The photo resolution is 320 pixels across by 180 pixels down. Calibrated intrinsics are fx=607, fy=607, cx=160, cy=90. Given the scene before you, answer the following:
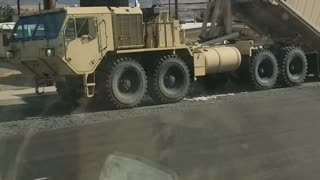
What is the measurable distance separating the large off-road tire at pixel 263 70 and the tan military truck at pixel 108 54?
221cm

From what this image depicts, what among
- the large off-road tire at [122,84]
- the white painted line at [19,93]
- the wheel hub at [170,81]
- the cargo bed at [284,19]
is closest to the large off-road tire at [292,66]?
the cargo bed at [284,19]

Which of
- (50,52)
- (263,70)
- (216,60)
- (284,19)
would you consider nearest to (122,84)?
(50,52)

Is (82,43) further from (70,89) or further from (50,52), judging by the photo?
(70,89)

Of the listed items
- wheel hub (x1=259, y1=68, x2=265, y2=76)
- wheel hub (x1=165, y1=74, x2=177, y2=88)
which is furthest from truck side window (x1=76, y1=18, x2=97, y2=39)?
wheel hub (x1=259, y1=68, x2=265, y2=76)

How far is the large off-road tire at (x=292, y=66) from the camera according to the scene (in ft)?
65.6

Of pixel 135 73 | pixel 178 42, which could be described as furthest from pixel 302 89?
pixel 135 73

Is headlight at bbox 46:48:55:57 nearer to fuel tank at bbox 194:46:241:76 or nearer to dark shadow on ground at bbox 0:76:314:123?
dark shadow on ground at bbox 0:76:314:123

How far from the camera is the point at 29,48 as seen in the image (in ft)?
50.8

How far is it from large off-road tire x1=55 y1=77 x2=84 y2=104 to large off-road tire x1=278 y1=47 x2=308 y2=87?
7.13 m

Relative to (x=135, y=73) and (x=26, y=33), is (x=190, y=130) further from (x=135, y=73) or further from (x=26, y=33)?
(x=26, y=33)

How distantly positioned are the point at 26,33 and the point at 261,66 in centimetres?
790

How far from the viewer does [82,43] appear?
49.6 ft

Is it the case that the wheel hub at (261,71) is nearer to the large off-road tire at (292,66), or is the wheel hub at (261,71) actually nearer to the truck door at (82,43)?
the large off-road tire at (292,66)

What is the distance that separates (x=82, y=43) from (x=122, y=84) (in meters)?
1.62
